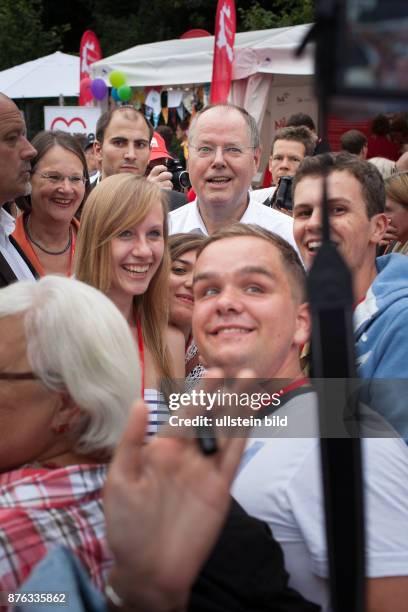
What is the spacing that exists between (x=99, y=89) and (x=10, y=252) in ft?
29.0

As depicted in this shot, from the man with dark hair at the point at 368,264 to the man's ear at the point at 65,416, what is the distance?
0.69m

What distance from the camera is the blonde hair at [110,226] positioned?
294 cm

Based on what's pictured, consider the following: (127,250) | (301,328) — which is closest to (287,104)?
(127,250)

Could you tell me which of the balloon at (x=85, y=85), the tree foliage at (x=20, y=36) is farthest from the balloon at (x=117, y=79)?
the tree foliage at (x=20, y=36)

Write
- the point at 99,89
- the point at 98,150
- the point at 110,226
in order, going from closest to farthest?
the point at 110,226 < the point at 98,150 < the point at 99,89

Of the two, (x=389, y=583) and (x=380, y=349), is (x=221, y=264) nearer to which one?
(x=380, y=349)

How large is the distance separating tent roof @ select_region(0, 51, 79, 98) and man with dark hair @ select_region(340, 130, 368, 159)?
1002 centimetres

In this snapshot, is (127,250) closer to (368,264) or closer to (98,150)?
(368,264)

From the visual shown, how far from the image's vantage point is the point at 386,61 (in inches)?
31.1

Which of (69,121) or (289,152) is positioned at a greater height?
(69,121)

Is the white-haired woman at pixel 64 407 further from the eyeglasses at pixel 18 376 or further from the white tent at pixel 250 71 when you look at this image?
the white tent at pixel 250 71

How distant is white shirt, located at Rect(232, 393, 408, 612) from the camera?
1.57 m

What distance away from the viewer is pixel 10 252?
3.54 meters

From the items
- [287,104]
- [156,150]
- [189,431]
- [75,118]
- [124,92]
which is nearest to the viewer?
[189,431]
